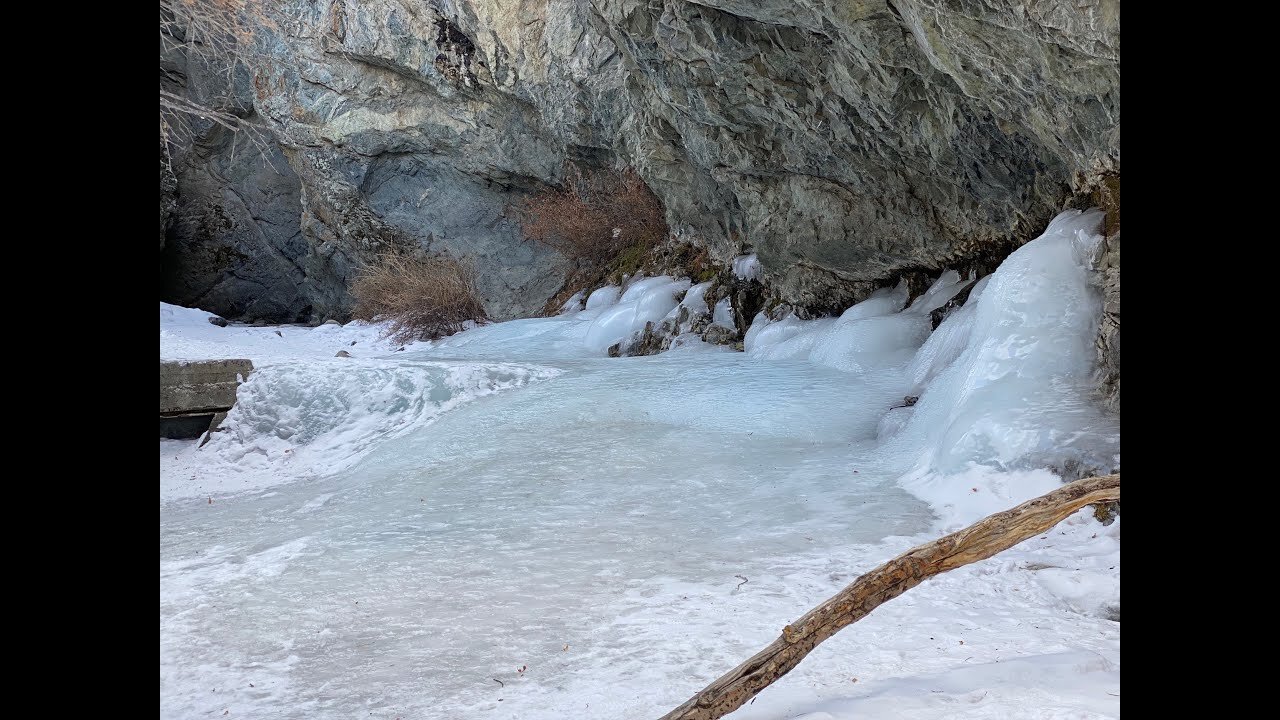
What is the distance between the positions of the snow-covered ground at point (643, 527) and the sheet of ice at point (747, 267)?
1.86m

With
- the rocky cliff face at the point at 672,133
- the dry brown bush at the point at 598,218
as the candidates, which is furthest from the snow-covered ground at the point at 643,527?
the dry brown bush at the point at 598,218

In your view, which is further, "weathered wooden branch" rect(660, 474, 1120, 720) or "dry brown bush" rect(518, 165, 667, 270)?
"dry brown bush" rect(518, 165, 667, 270)

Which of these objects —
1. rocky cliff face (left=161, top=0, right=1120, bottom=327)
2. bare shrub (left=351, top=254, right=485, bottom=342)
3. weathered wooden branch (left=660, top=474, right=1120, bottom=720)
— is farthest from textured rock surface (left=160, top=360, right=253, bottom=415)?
bare shrub (left=351, top=254, right=485, bottom=342)

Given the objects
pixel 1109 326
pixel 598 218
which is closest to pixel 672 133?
pixel 598 218

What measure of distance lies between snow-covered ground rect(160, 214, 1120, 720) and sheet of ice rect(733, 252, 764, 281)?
6.11 ft

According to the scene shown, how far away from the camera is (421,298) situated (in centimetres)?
1034

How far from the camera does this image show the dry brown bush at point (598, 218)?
10.7 meters

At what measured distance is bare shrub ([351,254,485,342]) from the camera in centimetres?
1020

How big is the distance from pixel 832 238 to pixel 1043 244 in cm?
254

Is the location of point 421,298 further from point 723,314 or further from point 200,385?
point 200,385

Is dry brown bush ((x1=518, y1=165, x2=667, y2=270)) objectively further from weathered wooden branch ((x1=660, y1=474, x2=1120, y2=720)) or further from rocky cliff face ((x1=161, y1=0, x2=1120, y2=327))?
weathered wooden branch ((x1=660, y1=474, x2=1120, y2=720))

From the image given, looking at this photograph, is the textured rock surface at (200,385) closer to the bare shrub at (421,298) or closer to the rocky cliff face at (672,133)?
the rocky cliff face at (672,133)

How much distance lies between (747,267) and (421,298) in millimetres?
4326
